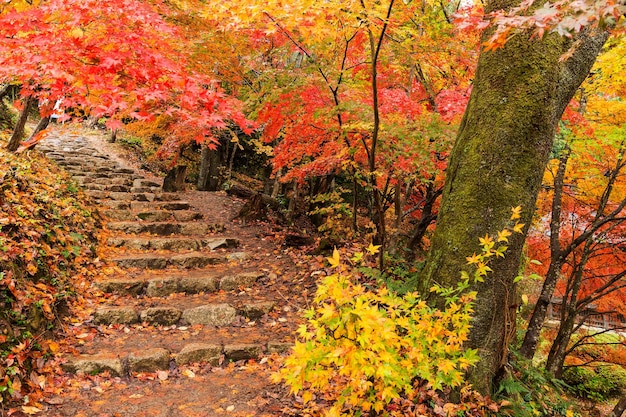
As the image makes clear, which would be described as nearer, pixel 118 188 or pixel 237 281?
pixel 237 281

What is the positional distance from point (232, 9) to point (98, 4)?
191cm

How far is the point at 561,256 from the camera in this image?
705 cm

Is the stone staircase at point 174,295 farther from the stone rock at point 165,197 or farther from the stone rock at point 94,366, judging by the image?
the stone rock at point 165,197

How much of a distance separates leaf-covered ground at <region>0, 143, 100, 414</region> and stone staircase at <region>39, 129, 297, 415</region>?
348 mm

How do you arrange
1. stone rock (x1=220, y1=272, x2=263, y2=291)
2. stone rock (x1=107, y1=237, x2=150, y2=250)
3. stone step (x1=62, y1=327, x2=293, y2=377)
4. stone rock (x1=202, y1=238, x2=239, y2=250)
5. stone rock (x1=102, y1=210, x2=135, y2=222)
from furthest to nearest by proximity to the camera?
stone rock (x1=102, y1=210, x2=135, y2=222) < stone rock (x1=202, y1=238, x2=239, y2=250) < stone rock (x1=107, y1=237, x2=150, y2=250) < stone rock (x1=220, y1=272, x2=263, y2=291) < stone step (x1=62, y1=327, x2=293, y2=377)

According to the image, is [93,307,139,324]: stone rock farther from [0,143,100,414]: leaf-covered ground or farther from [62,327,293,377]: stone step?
[0,143,100,414]: leaf-covered ground

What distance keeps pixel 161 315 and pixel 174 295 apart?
0.70 metres

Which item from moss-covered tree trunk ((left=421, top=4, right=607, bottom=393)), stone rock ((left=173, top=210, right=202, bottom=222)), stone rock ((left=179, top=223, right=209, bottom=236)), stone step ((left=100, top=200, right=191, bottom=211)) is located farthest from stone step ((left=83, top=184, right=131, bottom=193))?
moss-covered tree trunk ((left=421, top=4, right=607, bottom=393))

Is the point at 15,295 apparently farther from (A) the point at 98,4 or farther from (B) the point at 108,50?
(A) the point at 98,4

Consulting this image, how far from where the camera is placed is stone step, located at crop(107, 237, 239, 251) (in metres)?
7.21

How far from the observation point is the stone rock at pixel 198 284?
611 centimetres

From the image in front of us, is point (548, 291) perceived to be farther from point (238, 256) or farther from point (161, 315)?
point (161, 315)

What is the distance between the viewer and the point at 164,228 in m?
8.08

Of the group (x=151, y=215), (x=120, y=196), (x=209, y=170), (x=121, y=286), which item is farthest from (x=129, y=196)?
(x=209, y=170)
